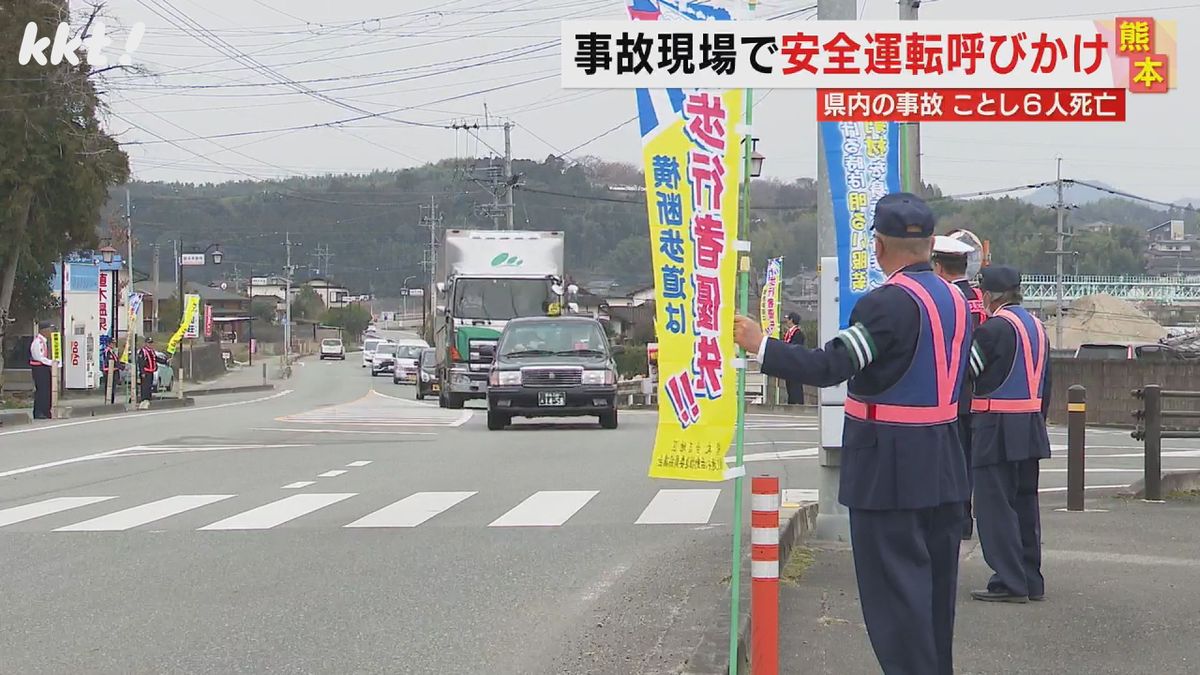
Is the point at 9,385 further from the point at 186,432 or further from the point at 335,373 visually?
the point at 335,373

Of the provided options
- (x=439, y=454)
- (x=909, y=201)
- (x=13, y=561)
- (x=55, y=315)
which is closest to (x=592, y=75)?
(x=909, y=201)

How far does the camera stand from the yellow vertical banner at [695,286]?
215 inches

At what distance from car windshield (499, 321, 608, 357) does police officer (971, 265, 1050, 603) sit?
14.4 meters

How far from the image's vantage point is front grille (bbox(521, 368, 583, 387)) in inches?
827

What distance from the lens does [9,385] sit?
44094mm

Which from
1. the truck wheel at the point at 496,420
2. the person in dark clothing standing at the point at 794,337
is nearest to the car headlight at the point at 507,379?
the truck wheel at the point at 496,420

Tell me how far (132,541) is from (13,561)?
39.3 inches

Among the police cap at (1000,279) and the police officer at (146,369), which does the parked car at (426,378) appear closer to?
the police officer at (146,369)

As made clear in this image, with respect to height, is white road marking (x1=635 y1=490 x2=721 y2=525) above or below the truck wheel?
below

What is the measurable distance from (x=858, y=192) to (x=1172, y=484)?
5.97 m

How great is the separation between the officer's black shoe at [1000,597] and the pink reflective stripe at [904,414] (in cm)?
293

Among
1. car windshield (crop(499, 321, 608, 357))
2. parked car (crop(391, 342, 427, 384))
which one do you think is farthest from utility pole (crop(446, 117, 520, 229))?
car windshield (crop(499, 321, 608, 357))

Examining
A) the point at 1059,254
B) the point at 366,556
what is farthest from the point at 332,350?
the point at 366,556

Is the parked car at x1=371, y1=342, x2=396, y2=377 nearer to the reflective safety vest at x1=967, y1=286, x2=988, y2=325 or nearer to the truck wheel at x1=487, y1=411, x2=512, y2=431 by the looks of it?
the truck wheel at x1=487, y1=411, x2=512, y2=431
